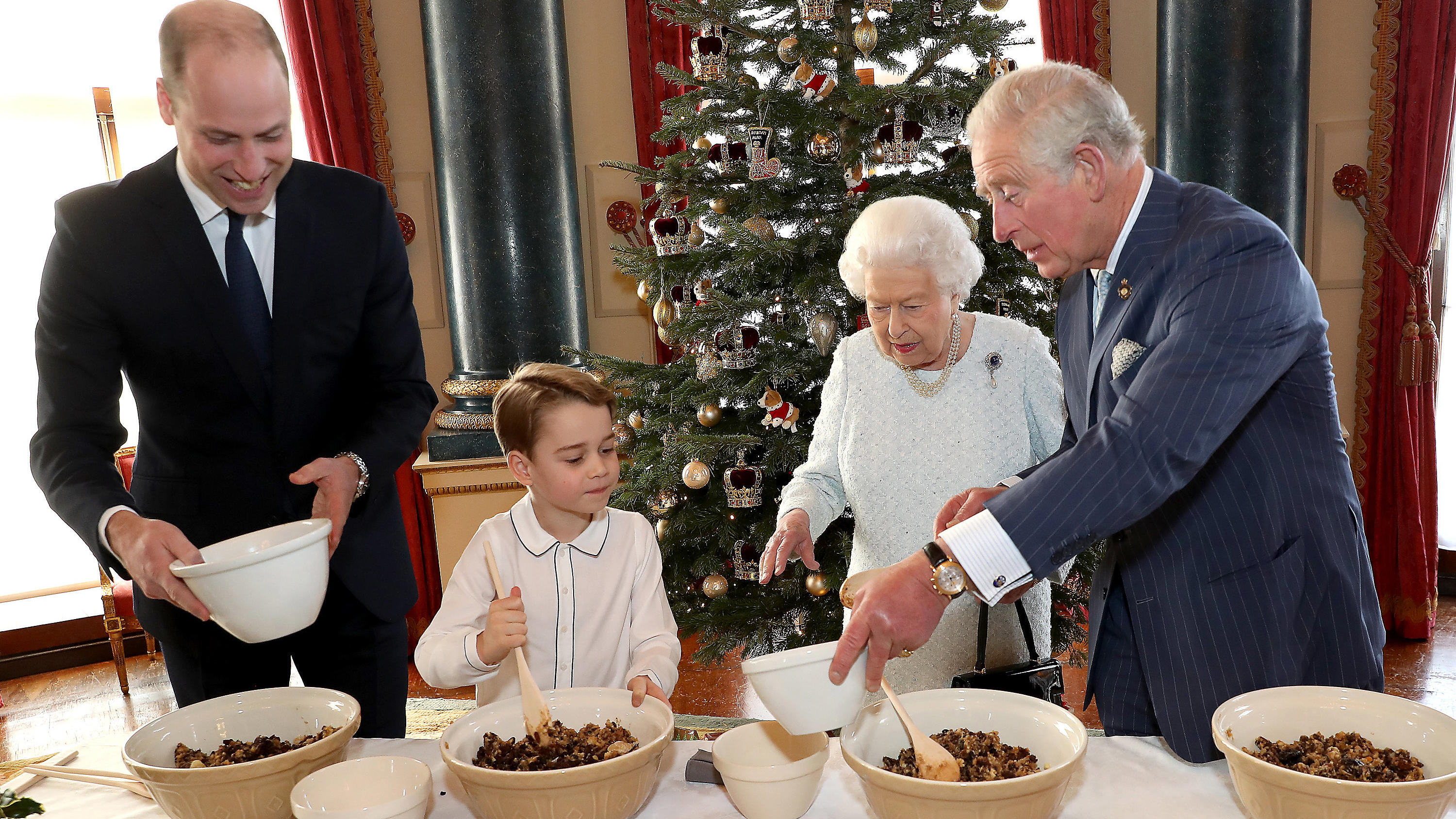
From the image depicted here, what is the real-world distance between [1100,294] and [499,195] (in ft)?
10.9

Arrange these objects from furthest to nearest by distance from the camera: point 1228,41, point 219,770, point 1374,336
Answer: point 1374,336 → point 1228,41 → point 219,770

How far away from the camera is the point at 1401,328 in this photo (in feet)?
14.4

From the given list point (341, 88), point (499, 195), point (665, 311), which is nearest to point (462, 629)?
point (665, 311)

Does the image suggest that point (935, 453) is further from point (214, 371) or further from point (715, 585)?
point (214, 371)

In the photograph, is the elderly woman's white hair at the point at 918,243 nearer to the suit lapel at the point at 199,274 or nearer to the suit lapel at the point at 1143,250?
the suit lapel at the point at 1143,250

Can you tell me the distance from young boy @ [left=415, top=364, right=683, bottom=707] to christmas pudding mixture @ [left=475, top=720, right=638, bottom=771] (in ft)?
1.26

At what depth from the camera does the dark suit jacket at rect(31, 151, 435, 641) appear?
1.64 metres

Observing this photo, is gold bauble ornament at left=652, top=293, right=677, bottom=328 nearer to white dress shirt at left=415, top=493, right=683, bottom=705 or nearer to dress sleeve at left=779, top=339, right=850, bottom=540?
dress sleeve at left=779, top=339, right=850, bottom=540

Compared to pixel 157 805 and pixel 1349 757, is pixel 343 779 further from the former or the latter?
pixel 1349 757

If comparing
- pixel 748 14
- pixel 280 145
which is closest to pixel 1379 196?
pixel 748 14

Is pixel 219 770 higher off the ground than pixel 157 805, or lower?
higher

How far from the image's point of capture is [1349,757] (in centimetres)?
109

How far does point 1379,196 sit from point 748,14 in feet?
9.92

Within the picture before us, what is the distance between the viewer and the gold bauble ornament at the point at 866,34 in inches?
116
